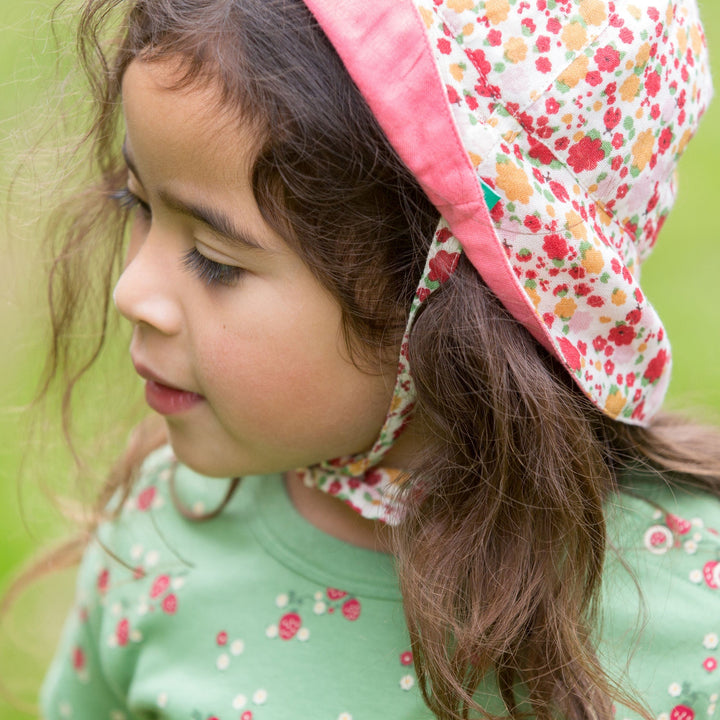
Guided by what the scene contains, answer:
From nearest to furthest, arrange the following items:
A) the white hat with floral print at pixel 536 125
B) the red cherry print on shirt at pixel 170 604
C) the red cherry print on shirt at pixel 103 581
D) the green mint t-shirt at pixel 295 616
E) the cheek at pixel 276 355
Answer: the white hat with floral print at pixel 536 125, the cheek at pixel 276 355, the green mint t-shirt at pixel 295 616, the red cherry print on shirt at pixel 170 604, the red cherry print on shirt at pixel 103 581

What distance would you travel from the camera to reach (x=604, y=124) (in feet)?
3.88

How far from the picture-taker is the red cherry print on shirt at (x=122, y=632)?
1550 millimetres

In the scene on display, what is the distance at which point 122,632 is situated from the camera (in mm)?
1553

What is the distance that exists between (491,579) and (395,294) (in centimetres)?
36

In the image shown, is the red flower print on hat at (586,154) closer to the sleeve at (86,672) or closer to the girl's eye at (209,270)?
the girl's eye at (209,270)

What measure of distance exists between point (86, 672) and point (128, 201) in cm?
74

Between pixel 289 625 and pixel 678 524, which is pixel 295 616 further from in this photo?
pixel 678 524

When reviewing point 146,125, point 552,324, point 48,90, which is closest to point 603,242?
point 552,324

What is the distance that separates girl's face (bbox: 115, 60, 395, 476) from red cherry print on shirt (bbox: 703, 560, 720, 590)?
1.52ft

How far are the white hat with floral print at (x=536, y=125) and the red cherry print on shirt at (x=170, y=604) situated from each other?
2.02 ft

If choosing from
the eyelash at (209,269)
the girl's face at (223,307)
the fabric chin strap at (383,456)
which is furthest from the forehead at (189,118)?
the fabric chin strap at (383,456)

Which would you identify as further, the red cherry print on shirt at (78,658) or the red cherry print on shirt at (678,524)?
the red cherry print on shirt at (78,658)

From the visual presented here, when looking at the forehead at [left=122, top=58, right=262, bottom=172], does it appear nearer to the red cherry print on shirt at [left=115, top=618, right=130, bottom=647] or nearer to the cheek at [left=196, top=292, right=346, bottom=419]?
the cheek at [left=196, top=292, right=346, bottom=419]

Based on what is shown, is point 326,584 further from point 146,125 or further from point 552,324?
point 146,125
